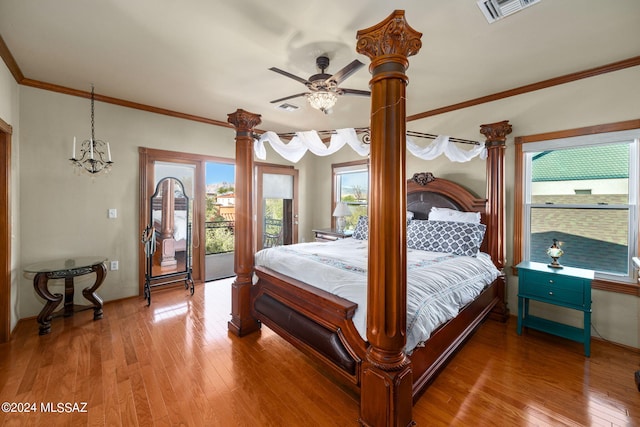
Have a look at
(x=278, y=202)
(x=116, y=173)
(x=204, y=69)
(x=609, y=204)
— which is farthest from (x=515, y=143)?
(x=116, y=173)

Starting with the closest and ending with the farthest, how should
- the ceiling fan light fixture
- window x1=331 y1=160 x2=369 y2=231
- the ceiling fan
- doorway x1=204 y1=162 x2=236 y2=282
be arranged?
the ceiling fan < the ceiling fan light fixture < doorway x1=204 y1=162 x2=236 y2=282 < window x1=331 y1=160 x2=369 y2=231

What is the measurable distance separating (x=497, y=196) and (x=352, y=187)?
2.57 m

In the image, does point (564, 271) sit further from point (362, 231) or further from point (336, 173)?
point (336, 173)

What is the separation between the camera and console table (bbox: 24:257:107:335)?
2.68 m

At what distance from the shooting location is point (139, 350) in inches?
94.7

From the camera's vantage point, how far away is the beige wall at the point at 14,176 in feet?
8.35

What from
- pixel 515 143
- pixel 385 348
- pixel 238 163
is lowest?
pixel 385 348

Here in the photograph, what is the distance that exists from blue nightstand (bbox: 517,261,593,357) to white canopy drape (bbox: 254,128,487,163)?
1.40 metres

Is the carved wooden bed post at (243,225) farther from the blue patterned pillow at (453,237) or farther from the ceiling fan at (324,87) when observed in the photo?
the blue patterned pillow at (453,237)

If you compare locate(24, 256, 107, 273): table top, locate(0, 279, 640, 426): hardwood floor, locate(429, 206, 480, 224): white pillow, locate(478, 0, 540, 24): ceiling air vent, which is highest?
locate(478, 0, 540, 24): ceiling air vent

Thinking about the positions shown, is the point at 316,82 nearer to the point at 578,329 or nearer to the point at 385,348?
the point at 385,348

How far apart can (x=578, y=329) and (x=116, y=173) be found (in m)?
5.46

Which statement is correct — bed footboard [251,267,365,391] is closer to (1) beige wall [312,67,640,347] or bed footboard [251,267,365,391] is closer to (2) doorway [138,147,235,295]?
(2) doorway [138,147,235,295]

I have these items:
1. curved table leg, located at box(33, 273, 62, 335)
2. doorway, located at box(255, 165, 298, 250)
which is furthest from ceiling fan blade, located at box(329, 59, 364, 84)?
curved table leg, located at box(33, 273, 62, 335)
